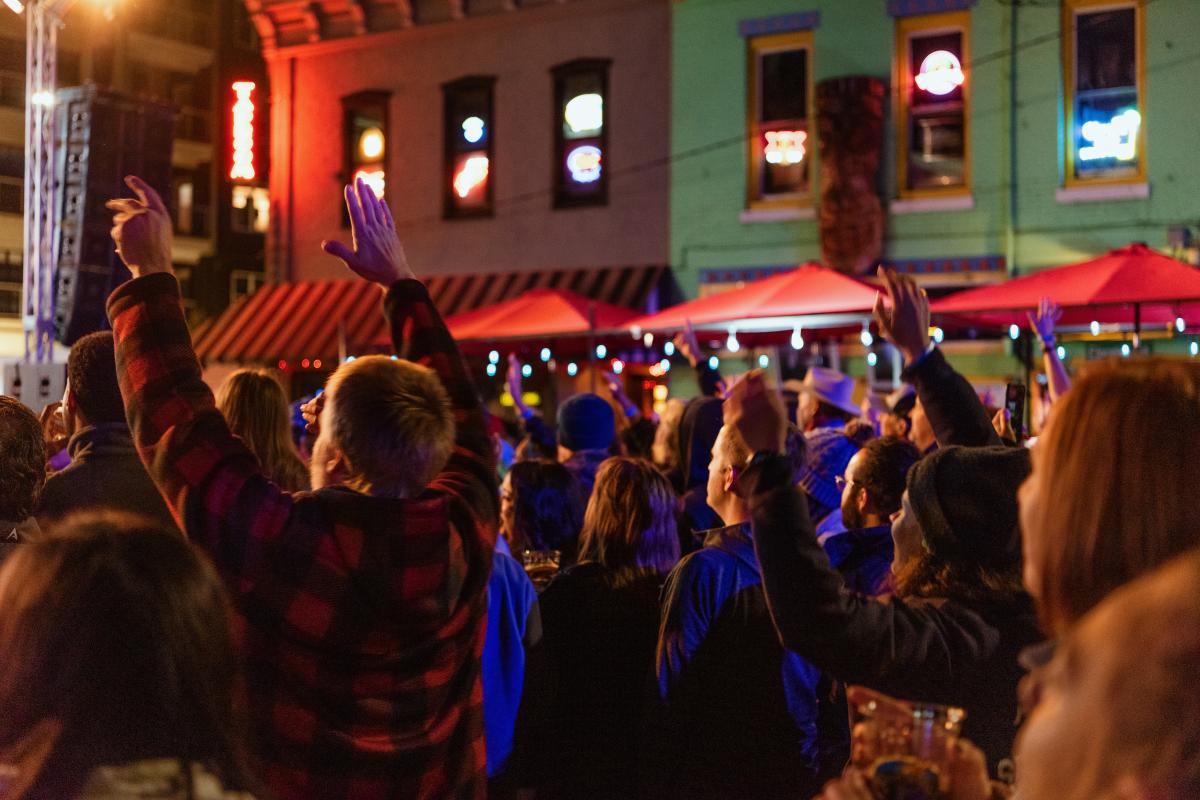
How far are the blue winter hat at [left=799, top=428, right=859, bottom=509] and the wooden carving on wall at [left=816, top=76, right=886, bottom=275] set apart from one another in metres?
9.48

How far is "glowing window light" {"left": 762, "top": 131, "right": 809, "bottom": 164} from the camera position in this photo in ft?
51.6

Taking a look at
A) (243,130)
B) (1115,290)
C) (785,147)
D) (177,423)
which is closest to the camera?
(177,423)

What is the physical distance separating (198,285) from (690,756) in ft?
111

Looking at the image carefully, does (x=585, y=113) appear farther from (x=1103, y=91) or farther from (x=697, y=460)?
(x=697, y=460)

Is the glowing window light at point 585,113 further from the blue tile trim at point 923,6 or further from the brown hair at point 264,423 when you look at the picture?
the brown hair at point 264,423

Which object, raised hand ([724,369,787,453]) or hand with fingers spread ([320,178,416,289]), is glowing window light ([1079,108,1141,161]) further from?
raised hand ([724,369,787,453])

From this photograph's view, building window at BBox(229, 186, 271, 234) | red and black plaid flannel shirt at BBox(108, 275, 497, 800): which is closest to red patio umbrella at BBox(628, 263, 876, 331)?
red and black plaid flannel shirt at BBox(108, 275, 497, 800)

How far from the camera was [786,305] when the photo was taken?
11258 millimetres

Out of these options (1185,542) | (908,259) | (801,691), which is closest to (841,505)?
(801,691)

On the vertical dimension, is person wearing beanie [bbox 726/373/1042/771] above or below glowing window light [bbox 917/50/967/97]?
below

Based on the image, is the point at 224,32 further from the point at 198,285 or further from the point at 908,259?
the point at 908,259

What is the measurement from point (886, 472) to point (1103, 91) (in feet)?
37.3

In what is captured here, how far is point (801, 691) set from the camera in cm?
371

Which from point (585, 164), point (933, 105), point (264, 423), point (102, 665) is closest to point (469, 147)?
point (585, 164)
